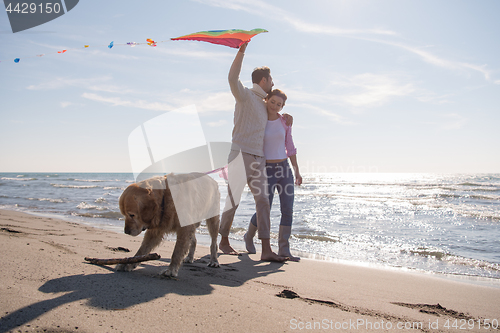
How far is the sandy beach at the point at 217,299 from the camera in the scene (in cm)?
178

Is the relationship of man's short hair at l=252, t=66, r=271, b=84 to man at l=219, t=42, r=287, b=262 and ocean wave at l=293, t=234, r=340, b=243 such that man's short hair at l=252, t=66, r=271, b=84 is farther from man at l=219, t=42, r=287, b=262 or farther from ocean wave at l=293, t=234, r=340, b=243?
ocean wave at l=293, t=234, r=340, b=243

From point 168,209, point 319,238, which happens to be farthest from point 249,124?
point 319,238

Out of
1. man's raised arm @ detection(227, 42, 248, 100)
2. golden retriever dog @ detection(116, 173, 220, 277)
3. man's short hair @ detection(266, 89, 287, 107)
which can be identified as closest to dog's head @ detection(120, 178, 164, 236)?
golden retriever dog @ detection(116, 173, 220, 277)

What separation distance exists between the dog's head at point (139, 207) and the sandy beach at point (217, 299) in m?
0.46

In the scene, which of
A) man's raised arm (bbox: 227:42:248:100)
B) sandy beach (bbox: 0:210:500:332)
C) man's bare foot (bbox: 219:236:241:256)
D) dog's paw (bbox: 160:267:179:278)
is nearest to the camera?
sandy beach (bbox: 0:210:500:332)

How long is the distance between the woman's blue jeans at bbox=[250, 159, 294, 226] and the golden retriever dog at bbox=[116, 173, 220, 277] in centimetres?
135

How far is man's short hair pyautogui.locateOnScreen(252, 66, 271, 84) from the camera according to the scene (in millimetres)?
4405

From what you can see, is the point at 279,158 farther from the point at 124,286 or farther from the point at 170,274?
the point at 124,286

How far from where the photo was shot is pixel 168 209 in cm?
285

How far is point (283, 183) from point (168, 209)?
2213 mm

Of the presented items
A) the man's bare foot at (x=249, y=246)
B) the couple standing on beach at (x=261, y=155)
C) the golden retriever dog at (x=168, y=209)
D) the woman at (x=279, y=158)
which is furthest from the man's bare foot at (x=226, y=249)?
the golden retriever dog at (x=168, y=209)

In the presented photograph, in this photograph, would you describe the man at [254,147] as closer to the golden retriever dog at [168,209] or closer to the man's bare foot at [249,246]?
the man's bare foot at [249,246]

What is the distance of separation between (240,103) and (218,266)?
2153 mm

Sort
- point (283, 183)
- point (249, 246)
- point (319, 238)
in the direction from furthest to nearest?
1. point (319, 238)
2. point (249, 246)
3. point (283, 183)
